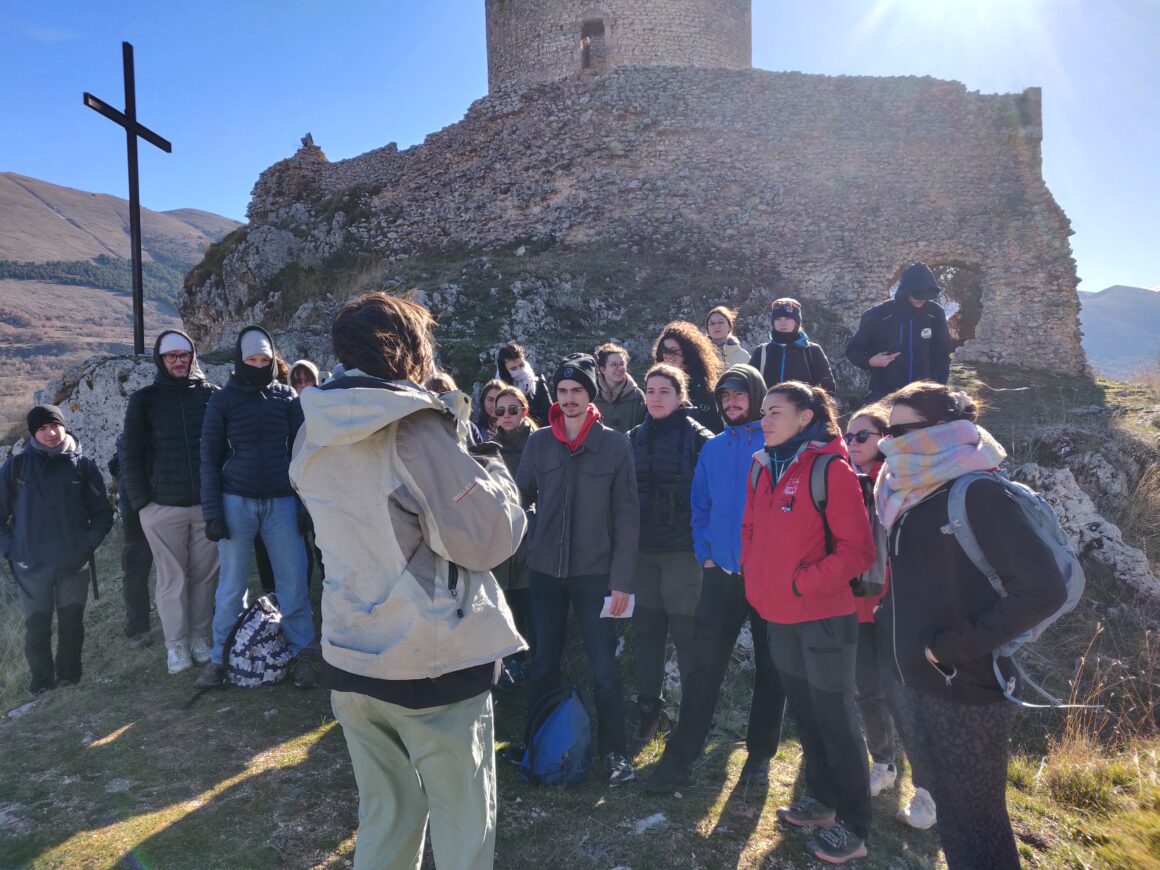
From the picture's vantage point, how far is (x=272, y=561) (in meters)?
4.41

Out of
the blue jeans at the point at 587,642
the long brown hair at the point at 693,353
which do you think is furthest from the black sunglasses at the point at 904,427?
the long brown hair at the point at 693,353

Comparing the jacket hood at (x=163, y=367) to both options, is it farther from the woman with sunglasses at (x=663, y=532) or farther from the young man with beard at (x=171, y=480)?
the woman with sunglasses at (x=663, y=532)

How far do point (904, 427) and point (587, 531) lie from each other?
1596 mm

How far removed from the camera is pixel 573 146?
13734 mm

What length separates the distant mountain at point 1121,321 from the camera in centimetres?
6588

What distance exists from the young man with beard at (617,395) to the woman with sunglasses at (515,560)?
563mm

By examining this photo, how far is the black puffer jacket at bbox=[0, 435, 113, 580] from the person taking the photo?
4.80m

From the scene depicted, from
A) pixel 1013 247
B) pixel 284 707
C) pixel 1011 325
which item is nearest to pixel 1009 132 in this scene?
pixel 1013 247

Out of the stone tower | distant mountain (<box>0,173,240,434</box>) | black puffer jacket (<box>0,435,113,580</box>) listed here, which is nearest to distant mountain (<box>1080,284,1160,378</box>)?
the stone tower

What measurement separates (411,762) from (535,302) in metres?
9.21

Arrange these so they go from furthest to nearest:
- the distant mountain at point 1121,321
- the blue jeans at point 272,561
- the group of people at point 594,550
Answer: the distant mountain at point 1121,321 < the blue jeans at point 272,561 < the group of people at point 594,550

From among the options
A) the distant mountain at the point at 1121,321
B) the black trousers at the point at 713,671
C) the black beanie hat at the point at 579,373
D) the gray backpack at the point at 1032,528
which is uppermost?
the distant mountain at the point at 1121,321

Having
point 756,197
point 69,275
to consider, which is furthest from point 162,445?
point 69,275

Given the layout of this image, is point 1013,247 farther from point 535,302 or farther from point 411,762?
point 411,762
